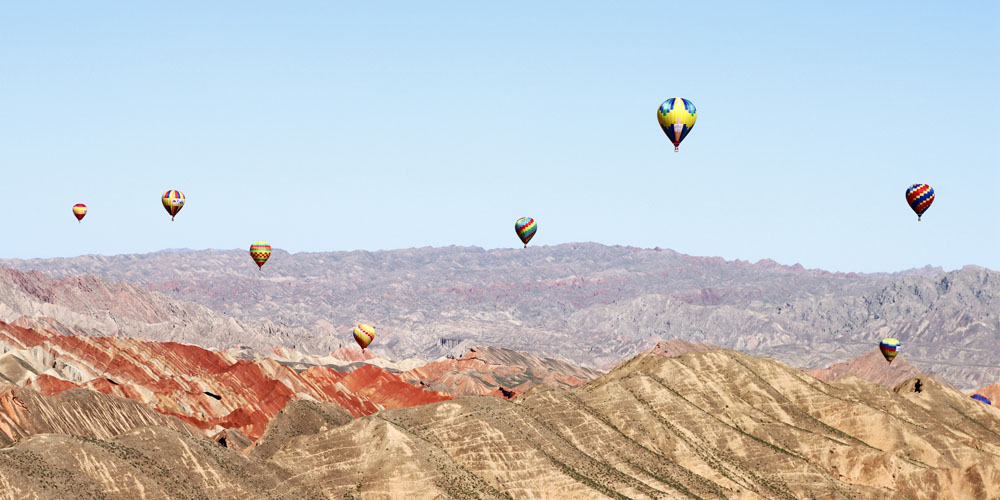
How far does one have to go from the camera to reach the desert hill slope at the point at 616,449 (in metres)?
94.8

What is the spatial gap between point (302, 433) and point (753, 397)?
192ft

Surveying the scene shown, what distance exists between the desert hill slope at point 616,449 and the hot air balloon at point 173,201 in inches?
2130

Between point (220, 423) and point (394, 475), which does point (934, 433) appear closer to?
point (394, 475)

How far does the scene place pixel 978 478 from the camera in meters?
142

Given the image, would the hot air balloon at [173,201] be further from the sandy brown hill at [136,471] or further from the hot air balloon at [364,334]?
the sandy brown hill at [136,471]

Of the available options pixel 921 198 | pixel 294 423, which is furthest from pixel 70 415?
pixel 921 198

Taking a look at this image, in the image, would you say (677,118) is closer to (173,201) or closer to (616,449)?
(616,449)

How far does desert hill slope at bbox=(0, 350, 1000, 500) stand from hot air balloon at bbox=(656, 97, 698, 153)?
28.2m

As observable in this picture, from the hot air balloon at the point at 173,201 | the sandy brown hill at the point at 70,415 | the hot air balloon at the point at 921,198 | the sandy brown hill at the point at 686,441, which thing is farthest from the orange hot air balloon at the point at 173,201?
the hot air balloon at the point at 921,198

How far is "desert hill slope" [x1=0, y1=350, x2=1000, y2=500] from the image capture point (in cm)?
9481

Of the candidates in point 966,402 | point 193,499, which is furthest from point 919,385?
point 193,499

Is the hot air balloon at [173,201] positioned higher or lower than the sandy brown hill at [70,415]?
higher

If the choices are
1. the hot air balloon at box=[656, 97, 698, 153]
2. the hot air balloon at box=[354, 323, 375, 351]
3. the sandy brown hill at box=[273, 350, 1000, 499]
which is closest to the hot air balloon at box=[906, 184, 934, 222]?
the sandy brown hill at box=[273, 350, 1000, 499]

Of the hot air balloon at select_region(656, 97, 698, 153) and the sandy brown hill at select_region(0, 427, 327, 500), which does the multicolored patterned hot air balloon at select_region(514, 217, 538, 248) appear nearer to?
the hot air balloon at select_region(656, 97, 698, 153)
